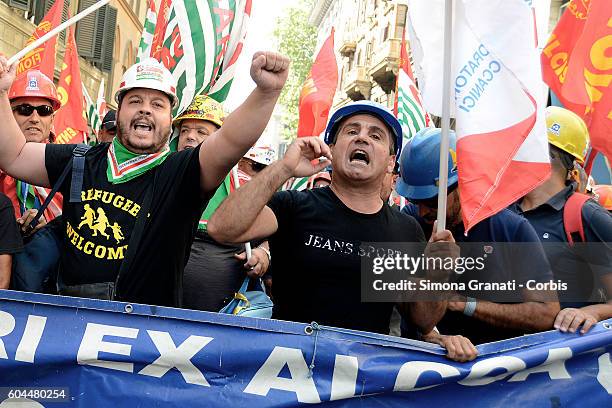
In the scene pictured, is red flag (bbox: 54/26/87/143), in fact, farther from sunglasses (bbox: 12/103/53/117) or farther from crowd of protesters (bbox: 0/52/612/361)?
crowd of protesters (bbox: 0/52/612/361)

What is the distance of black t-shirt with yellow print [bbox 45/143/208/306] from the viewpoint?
10.4 feet

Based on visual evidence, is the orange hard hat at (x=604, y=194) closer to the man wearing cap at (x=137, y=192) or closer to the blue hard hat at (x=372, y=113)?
the blue hard hat at (x=372, y=113)

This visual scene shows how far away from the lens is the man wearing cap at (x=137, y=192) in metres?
3.09

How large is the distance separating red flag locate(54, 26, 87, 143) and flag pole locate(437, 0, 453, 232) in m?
5.20

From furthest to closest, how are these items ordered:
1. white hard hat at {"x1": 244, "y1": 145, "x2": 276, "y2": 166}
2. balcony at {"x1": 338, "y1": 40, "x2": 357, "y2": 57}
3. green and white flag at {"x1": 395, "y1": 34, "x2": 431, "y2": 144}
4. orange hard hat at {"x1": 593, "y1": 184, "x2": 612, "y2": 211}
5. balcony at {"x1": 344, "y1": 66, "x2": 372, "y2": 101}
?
balcony at {"x1": 338, "y1": 40, "x2": 357, "y2": 57} → balcony at {"x1": 344, "y1": 66, "x2": 372, "y2": 101} → green and white flag at {"x1": 395, "y1": 34, "x2": 431, "y2": 144} → orange hard hat at {"x1": 593, "y1": 184, "x2": 612, "y2": 211} → white hard hat at {"x1": 244, "y1": 145, "x2": 276, "y2": 166}

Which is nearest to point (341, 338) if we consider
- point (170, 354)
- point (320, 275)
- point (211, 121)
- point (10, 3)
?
point (320, 275)

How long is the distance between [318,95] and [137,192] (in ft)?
20.6

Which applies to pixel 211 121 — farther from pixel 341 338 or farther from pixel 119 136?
pixel 341 338

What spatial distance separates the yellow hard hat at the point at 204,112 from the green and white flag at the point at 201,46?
2.1 inches

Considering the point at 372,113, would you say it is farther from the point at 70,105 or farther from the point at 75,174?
the point at 70,105

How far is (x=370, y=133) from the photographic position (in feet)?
11.2

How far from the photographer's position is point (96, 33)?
21.7m

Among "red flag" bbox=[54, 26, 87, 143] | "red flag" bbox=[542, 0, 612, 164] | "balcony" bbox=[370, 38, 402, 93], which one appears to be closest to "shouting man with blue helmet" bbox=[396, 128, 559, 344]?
"red flag" bbox=[542, 0, 612, 164]

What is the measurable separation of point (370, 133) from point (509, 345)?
3.58 feet
